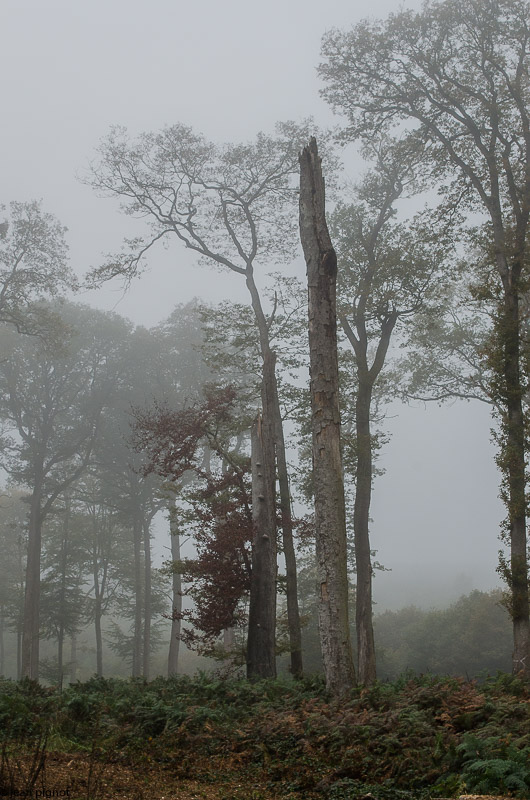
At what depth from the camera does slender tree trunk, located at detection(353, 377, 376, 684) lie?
52.3 feet

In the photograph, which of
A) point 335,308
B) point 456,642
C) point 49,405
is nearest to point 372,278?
point 335,308

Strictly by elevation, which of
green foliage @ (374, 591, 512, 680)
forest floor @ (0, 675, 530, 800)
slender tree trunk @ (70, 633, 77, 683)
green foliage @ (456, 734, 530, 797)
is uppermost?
green foliage @ (456, 734, 530, 797)

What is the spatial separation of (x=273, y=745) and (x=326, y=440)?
4.41 m

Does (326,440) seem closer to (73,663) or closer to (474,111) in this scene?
(474,111)

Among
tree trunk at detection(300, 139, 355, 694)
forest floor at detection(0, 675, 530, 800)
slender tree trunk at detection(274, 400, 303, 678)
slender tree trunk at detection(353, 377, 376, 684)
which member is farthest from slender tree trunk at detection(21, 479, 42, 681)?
tree trunk at detection(300, 139, 355, 694)

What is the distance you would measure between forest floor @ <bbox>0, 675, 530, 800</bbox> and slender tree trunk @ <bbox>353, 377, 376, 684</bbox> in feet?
22.9

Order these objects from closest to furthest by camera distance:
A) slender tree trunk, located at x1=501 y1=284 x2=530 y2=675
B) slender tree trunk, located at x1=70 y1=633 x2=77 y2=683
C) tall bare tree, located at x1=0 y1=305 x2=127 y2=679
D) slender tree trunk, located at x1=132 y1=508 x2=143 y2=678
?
slender tree trunk, located at x1=501 y1=284 x2=530 y2=675 → slender tree trunk, located at x1=132 y1=508 x2=143 y2=678 → tall bare tree, located at x1=0 y1=305 x2=127 y2=679 → slender tree trunk, located at x1=70 y1=633 x2=77 y2=683

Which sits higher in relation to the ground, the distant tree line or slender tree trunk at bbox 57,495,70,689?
the distant tree line

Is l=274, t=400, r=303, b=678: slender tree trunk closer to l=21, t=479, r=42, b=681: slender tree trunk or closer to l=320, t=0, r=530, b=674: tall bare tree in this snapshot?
l=320, t=0, r=530, b=674: tall bare tree

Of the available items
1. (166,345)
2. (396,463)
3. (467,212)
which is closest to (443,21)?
(467,212)

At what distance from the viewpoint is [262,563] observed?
14.8 metres

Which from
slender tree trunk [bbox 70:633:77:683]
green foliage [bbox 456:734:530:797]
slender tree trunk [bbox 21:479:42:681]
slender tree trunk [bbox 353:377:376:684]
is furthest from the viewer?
slender tree trunk [bbox 70:633:77:683]

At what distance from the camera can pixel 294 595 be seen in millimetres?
17531

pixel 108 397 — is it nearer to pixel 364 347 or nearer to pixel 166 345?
pixel 166 345
